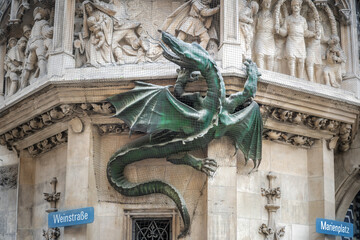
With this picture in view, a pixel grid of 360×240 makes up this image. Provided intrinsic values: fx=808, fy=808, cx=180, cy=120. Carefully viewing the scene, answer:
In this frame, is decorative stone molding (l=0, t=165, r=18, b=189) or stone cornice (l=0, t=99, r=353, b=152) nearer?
stone cornice (l=0, t=99, r=353, b=152)

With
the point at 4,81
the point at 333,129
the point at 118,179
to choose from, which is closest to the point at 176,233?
the point at 118,179

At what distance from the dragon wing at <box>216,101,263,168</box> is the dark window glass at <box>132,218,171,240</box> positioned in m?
1.70

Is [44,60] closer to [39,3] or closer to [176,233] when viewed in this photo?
[39,3]

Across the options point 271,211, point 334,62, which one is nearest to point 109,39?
point 271,211

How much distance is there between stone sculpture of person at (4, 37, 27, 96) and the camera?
1480 centimetres

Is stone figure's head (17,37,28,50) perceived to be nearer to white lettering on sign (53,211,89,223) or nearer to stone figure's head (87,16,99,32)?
stone figure's head (87,16,99,32)

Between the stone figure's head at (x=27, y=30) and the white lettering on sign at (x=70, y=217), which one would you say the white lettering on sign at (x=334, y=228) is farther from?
the stone figure's head at (x=27, y=30)

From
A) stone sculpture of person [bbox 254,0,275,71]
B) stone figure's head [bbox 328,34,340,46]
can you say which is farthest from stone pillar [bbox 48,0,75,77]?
stone figure's head [bbox 328,34,340,46]

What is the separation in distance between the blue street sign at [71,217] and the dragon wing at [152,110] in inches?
58.8

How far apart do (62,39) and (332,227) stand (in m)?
5.47

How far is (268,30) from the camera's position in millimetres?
13750

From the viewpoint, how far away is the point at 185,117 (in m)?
12.4

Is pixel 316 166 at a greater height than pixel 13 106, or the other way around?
pixel 13 106

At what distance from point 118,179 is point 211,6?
323cm
